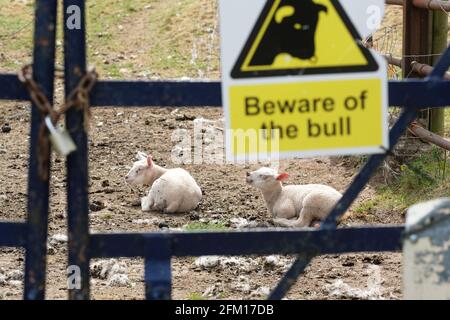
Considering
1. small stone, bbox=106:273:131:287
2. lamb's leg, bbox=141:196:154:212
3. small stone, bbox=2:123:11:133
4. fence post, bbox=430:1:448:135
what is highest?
fence post, bbox=430:1:448:135

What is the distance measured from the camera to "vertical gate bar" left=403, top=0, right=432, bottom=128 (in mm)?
8812

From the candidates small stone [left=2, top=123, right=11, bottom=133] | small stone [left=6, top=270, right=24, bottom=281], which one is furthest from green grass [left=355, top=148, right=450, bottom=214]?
small stone [left=2, top=123, right=11, bottom=133]

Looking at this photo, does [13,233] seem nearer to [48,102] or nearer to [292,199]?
[48,102]

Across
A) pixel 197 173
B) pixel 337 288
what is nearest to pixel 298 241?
pixel 337 288

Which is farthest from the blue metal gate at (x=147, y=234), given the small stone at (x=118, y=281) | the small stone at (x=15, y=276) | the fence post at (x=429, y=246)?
the small stone at (x=15, y=276)

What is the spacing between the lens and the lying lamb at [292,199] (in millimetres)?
8188

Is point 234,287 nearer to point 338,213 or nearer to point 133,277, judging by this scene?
point 133,277

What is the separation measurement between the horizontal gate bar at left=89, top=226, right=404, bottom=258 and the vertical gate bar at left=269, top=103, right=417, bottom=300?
0.17ft

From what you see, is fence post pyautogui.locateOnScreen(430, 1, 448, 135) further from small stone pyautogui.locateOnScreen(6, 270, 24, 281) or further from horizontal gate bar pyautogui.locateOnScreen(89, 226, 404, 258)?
horizontal gate bar pyautogui.locateOnScreen(89, 226, 404, 258)

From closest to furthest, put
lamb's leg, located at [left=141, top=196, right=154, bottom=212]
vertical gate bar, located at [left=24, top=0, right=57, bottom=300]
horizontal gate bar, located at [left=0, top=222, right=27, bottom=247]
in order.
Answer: vertical gate bar, located at [left=24, top=0, right=57, bottom=300]
horizontal gate bar, located at [left=0, top=222, right=27, bottom=247]
lamb's leg, located at [left=141, top=196, right=154, bottom=212]

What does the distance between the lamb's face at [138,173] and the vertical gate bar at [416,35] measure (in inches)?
89.4

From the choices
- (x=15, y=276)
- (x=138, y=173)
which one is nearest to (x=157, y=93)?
(x=15, y=276)

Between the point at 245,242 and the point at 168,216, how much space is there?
467 cm

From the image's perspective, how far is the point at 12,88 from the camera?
391cm
